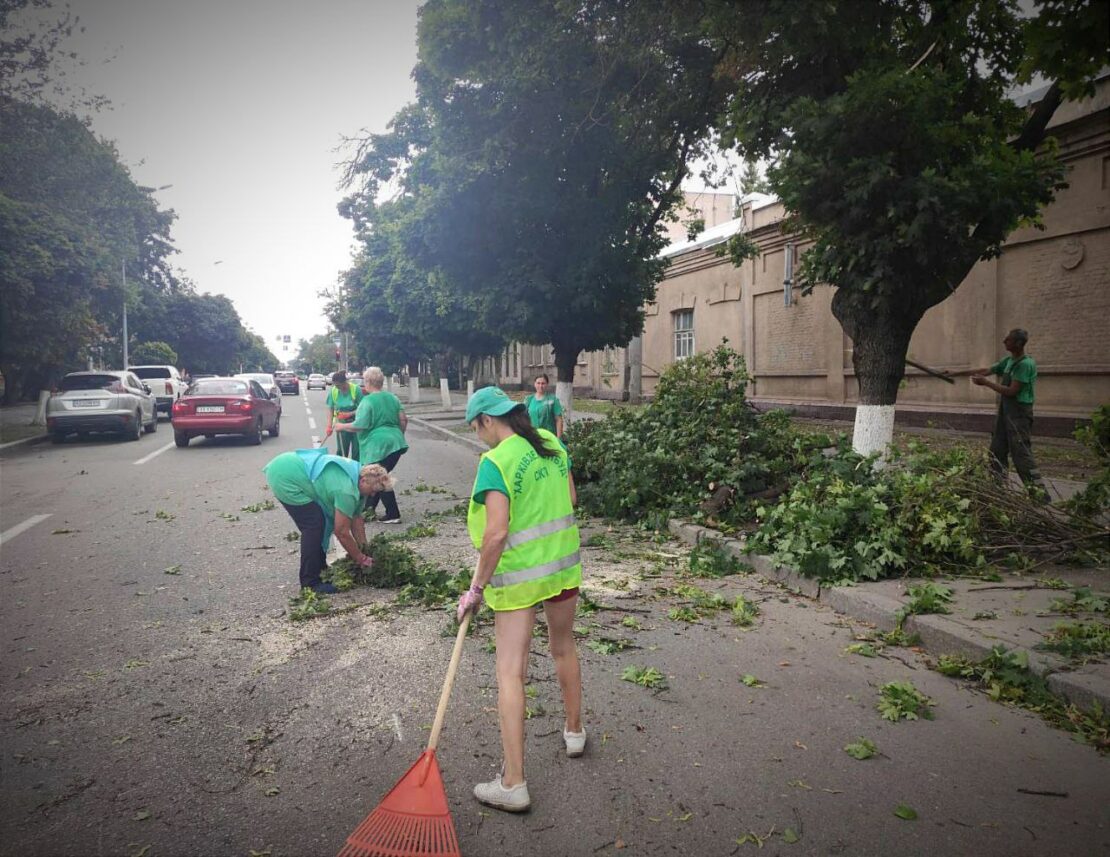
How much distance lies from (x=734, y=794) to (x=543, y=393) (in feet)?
23.5

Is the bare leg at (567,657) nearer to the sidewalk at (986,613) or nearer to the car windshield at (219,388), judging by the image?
the sidewalk at (986,613)

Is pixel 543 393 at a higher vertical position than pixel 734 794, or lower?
higher

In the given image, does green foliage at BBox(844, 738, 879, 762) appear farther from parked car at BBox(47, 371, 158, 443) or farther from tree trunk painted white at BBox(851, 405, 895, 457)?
parked car at BBox(47, 371, 158, 443)

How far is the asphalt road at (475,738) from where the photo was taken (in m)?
2.84

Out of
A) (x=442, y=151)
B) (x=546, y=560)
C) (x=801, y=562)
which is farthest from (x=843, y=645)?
(x=442, y=151)

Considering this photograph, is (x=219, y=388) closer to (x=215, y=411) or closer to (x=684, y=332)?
(x=215, y=411)

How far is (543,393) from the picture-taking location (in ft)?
32.6

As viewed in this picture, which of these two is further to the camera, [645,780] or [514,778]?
[645,780]

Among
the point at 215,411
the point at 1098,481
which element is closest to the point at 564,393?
the point at 215,411

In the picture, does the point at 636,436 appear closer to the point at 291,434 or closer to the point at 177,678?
the point at 177,678

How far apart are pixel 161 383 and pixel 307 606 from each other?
23063 mm

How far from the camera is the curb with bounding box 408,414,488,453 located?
56.2ft

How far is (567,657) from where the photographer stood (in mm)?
3371

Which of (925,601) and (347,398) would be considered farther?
(347,398)
